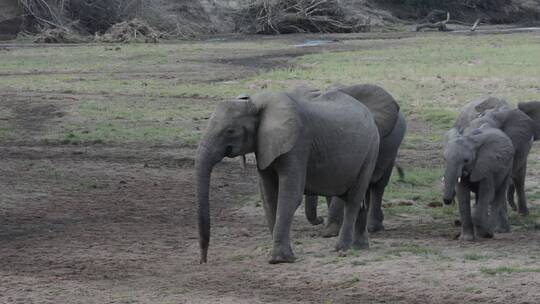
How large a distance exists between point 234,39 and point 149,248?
101 feet

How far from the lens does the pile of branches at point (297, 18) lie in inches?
1720

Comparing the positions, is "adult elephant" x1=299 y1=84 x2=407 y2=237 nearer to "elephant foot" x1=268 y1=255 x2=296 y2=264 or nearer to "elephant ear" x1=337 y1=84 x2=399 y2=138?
"elephant ear" x1=337 y1=84 x2=399 y2=138

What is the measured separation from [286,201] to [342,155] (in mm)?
751

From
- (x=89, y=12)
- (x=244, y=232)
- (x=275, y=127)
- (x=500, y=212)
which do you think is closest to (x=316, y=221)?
(x=244, y=232)

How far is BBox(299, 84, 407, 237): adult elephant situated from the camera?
10789 millimetres

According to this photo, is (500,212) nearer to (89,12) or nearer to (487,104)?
(487,104)

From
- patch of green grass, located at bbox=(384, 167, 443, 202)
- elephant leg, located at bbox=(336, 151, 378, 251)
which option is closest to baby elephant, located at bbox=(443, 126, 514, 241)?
elephant leg, located at bbox=(336, 151, 378, 251)

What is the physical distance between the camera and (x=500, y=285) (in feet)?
27.2

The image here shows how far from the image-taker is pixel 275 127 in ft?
30.4

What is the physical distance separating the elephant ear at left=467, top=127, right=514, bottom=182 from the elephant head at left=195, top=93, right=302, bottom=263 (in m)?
2.15

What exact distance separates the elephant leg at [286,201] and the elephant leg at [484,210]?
78.0 inches

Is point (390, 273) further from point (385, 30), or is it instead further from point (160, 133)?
point (385, 30)

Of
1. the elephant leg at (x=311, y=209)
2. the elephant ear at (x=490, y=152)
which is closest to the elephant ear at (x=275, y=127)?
the elephant leg at (x=311, y=209)

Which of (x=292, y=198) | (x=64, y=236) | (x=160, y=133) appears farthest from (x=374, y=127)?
(x=160, y=133)
